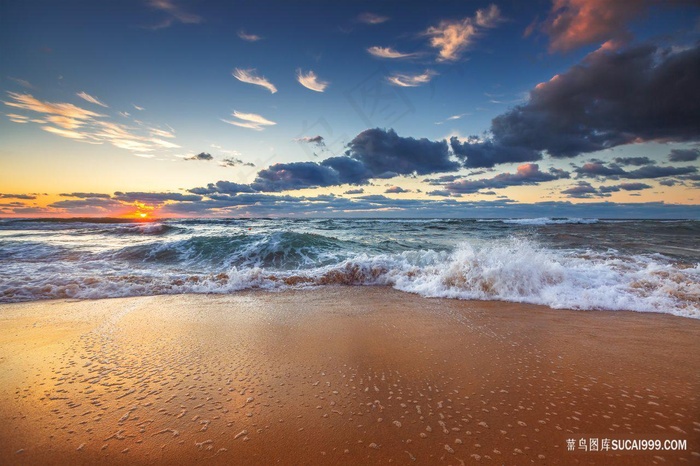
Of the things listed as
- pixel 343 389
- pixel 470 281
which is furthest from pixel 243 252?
pixel 343 389

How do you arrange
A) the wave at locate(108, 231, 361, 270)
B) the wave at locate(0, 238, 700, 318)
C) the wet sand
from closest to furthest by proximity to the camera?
the wet sand → the wave at locate(0, 238, 700, 318) → the wave at locate(108, 231, 361, 270)

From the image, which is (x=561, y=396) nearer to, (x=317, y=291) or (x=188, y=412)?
(x=188, y=412)

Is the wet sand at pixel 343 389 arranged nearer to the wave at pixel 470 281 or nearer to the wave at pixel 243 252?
the wave at pixel 470 281

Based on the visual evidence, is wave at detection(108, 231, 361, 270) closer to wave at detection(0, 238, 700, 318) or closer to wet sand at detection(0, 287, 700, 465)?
wave at detection(0, 238, 700, 318)

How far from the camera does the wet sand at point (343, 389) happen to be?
2016mm

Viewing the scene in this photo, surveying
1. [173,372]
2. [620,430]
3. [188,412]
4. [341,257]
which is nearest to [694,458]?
[620,430]

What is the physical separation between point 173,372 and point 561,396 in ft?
12.1

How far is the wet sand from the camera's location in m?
2.02

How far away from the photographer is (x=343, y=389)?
2.74 m

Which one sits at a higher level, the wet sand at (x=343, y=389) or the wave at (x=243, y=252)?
the wet sand at (x=343, y=389)

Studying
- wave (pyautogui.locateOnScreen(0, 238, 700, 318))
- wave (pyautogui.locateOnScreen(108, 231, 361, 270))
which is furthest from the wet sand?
wave (pyautogui.locateOnScreen(108, 231, 361, 270))

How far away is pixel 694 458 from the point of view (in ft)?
6.25

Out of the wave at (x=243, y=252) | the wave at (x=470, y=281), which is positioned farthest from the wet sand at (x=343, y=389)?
the wave at (x=243, y=252)

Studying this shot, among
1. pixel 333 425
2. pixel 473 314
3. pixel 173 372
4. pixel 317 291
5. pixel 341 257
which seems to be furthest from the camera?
pixel 341 257
